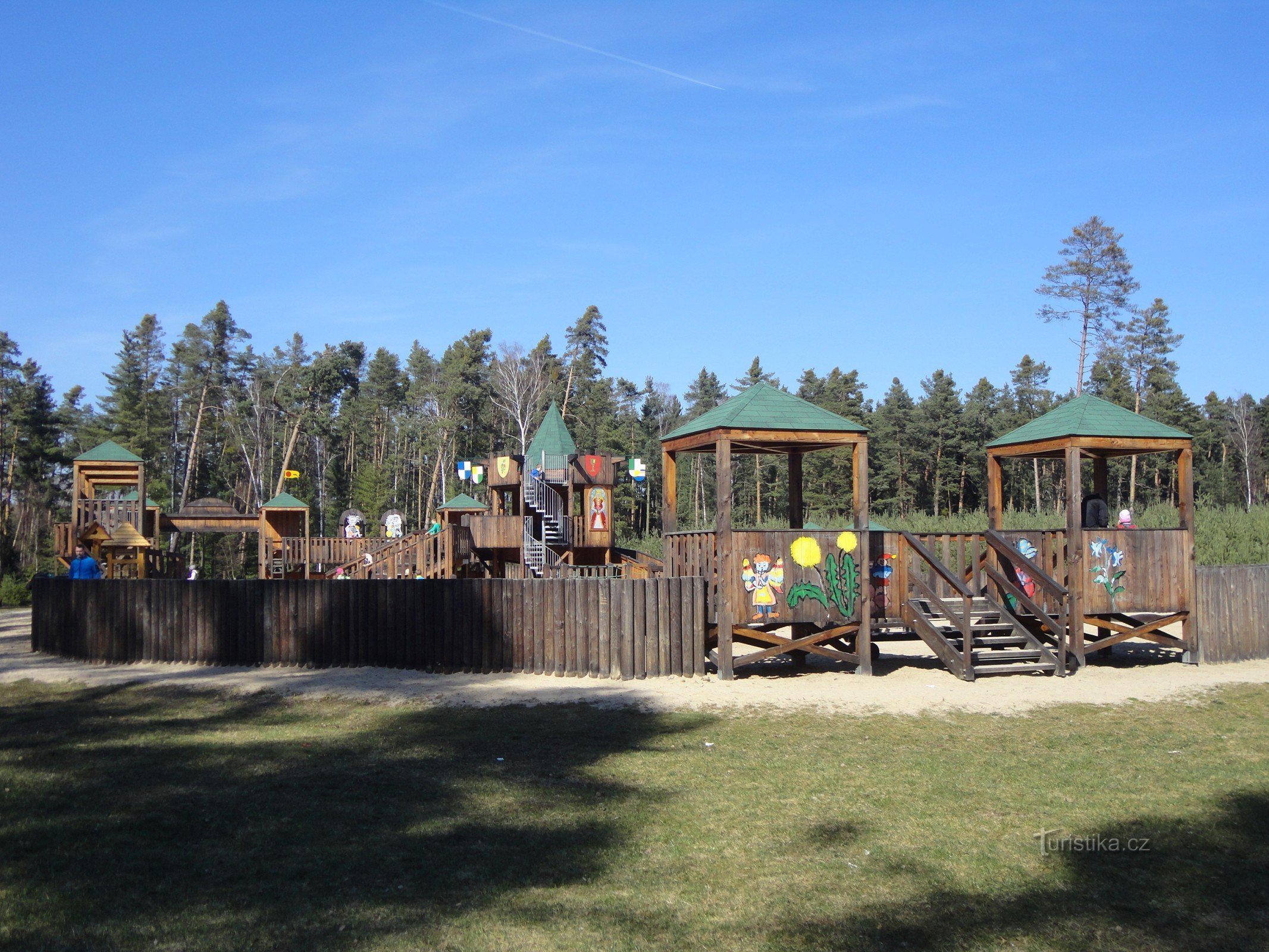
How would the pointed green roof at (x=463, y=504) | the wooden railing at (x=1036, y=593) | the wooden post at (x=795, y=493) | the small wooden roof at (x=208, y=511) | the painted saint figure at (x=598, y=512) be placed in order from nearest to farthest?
the wooden railing at (x=1036, y=593)
the wooden post at (x=795, y=493)
the painted saint figure at (x=598, y=512)
the small wooden roof at (x=208, y=511)
the pointed green roof at (x=463, y=504)

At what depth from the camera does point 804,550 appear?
55.3 feet

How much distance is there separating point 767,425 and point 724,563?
249cm

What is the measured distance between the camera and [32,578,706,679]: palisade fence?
16.2m

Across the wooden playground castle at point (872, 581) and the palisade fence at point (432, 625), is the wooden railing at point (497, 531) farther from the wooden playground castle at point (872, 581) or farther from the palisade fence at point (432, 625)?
the palisade fence at point (432, 625)

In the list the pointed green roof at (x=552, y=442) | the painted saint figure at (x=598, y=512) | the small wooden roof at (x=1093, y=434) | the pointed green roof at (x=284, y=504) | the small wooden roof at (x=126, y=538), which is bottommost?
the small wooden roof at (x=126, y=538)

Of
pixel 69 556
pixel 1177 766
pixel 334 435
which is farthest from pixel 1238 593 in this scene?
pixel 334 435

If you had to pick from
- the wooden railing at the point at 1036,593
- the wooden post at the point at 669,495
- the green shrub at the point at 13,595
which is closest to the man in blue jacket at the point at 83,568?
the wooden post at the point at 669,495

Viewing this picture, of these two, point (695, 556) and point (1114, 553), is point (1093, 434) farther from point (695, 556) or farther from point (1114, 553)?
point (695, 556)

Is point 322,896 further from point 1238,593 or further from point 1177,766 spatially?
point 1238,593

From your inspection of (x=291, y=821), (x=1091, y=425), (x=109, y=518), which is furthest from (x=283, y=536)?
(x=291, y=821)

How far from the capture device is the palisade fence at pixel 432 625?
16203 millimetres

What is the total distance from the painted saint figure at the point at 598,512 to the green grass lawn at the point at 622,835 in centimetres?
2252

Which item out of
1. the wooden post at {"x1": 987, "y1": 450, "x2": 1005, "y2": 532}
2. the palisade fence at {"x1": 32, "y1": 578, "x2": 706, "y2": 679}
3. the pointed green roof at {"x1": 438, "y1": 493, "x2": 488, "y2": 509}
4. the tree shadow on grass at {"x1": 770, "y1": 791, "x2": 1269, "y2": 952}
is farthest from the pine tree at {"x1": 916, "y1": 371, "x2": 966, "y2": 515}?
the tree shadow on grass at {"x1": 770, "y1": 791, "x2": 1269, "y2": 952}

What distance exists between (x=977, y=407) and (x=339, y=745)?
7283 cm
